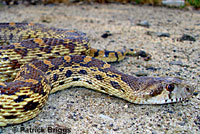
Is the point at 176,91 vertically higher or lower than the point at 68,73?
lower

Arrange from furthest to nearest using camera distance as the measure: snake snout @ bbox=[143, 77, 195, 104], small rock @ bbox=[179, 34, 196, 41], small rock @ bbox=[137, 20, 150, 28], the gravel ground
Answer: small rock @ bbox=[137, 20, 150, 28] → small rock @ bbox=[179, 34, 196, 41] → snake snout @ bbox=[143, 77, 195, 104] → the gravel ground

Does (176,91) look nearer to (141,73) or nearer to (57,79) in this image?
(141,73)

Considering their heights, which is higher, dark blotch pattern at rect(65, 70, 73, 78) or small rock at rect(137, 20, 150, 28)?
small rock at rect(137, 20, 150, 28)

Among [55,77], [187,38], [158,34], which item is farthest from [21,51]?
[187,38]

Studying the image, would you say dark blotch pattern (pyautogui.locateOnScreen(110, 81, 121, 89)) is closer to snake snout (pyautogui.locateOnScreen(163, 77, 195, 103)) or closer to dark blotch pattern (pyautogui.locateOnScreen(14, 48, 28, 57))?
snake snout (pyautogui.locateOnScreen(163, 77, 195, 103))

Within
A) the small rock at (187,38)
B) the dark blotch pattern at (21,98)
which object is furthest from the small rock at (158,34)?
the dark blotch pattern at (21,98)

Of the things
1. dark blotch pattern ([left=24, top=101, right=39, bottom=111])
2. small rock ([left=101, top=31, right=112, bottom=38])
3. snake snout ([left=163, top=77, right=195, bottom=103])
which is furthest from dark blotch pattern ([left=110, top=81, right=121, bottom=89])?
small rock ([left=101, top=31, right=112, bottom=38])

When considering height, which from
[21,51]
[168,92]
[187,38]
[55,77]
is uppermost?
[21,51]

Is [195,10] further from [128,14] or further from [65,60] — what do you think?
[65,60]
